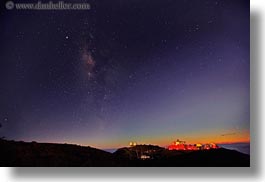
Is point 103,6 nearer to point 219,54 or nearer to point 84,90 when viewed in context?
point 84,90

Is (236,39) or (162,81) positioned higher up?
(236,39)

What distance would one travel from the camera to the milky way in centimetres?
257

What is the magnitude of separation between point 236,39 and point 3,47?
137cm

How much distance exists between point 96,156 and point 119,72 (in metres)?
0.51

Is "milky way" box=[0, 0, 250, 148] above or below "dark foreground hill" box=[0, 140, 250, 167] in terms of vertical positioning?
above

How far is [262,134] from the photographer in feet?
8.40

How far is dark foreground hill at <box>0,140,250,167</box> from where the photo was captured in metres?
2.55

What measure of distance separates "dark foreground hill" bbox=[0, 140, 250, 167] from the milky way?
5 cm

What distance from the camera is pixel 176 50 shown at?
2.60 metres

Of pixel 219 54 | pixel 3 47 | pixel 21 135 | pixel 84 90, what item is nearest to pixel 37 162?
pixel 21 135

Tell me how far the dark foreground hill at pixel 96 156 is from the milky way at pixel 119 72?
0.05 meters

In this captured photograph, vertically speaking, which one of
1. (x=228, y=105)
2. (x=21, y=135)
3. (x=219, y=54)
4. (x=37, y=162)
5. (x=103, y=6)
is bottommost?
(x=37, y=162)

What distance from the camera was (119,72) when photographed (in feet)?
8.52

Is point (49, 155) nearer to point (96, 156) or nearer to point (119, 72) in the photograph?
point (96, 156)
